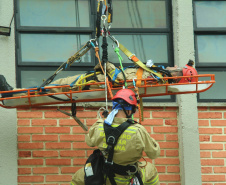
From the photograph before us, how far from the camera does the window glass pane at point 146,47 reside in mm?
8766

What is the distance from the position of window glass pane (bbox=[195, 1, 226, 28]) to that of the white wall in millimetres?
2719

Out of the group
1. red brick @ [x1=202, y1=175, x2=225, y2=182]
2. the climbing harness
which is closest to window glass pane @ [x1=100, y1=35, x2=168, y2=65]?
red brick @ [x1=202, y1=175, x2=225, y2=182]

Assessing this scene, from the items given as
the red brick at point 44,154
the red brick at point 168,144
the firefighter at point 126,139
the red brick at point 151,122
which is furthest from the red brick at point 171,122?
the red brick at point 44,154

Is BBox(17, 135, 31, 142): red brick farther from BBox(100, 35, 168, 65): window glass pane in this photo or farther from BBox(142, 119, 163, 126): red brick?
BBox(100, 35, 168, 65): window glass pane

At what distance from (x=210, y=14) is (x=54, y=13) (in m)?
2.29

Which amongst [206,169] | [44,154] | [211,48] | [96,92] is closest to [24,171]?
[44,154]

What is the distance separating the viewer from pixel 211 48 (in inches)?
351

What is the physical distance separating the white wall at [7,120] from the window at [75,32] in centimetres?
22

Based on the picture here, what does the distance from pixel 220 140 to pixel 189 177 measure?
2.36 ft

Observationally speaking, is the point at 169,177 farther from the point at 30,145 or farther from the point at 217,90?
the point at 30,145

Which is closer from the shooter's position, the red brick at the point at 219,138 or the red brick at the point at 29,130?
the red brick at the point at 29,130

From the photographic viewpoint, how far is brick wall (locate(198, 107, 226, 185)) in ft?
27.5

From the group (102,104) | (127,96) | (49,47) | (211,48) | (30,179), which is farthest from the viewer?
(211,48)

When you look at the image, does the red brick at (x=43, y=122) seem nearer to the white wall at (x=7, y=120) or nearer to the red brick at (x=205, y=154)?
the white wall at (x=7, y=120)
